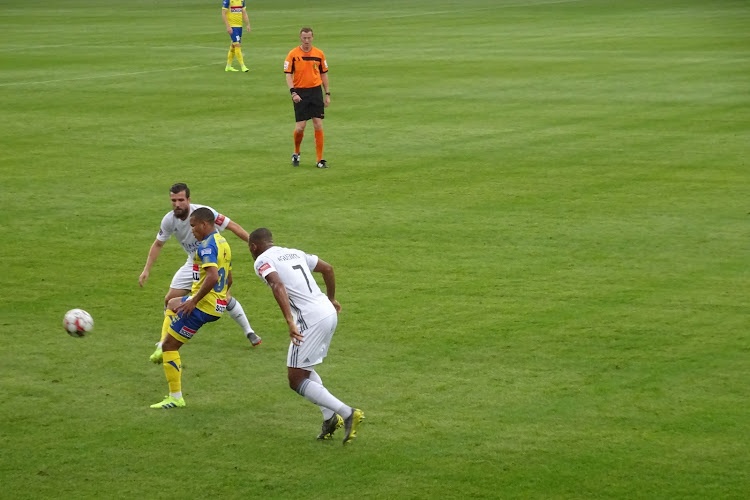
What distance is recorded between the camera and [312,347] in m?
9.07

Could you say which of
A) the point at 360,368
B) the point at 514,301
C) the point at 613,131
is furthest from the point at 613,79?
the point at 360,368

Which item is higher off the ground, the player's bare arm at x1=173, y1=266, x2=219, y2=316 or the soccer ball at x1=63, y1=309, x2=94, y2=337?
the player's bare arm at x1=173, y1=266, x2=219, y2=316

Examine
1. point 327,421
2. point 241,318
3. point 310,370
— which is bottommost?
point 327,421

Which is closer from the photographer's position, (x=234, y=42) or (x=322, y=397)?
(x=322, y=397)

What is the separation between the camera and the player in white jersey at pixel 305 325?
8.98m

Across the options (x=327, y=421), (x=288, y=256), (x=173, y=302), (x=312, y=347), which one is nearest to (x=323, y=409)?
(x=327, y=421)

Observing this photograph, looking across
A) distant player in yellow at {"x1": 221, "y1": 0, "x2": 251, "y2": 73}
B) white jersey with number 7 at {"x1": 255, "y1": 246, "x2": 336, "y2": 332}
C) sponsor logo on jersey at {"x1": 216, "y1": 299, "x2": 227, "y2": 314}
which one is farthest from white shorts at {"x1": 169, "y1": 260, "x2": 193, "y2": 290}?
distant player in yellow at {"x1": 221, "y1": 0, "x2": 251, "y2": 73}

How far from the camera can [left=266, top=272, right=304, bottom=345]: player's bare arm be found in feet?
29.0

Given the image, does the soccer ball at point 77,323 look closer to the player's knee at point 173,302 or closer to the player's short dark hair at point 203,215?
the player's knee at point 173,302

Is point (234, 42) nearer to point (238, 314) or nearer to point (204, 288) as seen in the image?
point (238, 314)

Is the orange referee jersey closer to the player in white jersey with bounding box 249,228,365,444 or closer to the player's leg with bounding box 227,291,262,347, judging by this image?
the player's leg with bounding box 227,291,262,347

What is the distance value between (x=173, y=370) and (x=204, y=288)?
0.78 m

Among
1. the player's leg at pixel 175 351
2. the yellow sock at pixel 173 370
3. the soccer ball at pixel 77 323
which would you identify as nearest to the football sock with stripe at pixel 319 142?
the soccer ball at pixel 77 323

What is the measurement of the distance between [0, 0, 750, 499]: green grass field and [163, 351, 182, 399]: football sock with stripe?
0.21 meters
